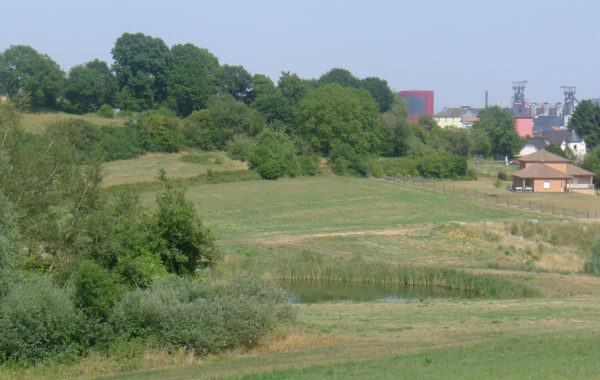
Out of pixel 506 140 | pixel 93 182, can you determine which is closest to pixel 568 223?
pixel 93 182

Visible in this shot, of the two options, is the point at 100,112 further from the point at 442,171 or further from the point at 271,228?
the point at 271,228

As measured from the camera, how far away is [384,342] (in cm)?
1839

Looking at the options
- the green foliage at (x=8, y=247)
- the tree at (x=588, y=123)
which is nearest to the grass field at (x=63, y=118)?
the green foliage at (x=8, y=247)

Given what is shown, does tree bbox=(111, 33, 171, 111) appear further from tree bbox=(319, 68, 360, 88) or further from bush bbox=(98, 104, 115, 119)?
tree bbox=(319, 68, 360, 88)

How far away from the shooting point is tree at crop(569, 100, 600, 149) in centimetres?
13188

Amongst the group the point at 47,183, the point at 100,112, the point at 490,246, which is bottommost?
the point at 490,246

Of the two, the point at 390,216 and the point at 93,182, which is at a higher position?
the point at 93,182

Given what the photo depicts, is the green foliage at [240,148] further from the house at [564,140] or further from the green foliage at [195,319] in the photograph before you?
the green foliage at [195,319]

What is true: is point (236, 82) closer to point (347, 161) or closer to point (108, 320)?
point (347, 161)

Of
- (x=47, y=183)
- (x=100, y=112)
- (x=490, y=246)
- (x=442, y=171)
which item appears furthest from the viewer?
(x=100, y=112)

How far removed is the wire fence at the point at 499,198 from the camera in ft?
206

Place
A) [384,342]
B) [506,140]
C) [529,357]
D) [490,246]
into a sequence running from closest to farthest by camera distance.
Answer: [529,357] → [384,342] → [490,246] → [506,140]

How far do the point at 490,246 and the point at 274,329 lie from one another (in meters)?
33.8

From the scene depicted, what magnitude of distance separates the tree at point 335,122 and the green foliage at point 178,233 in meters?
66.7
